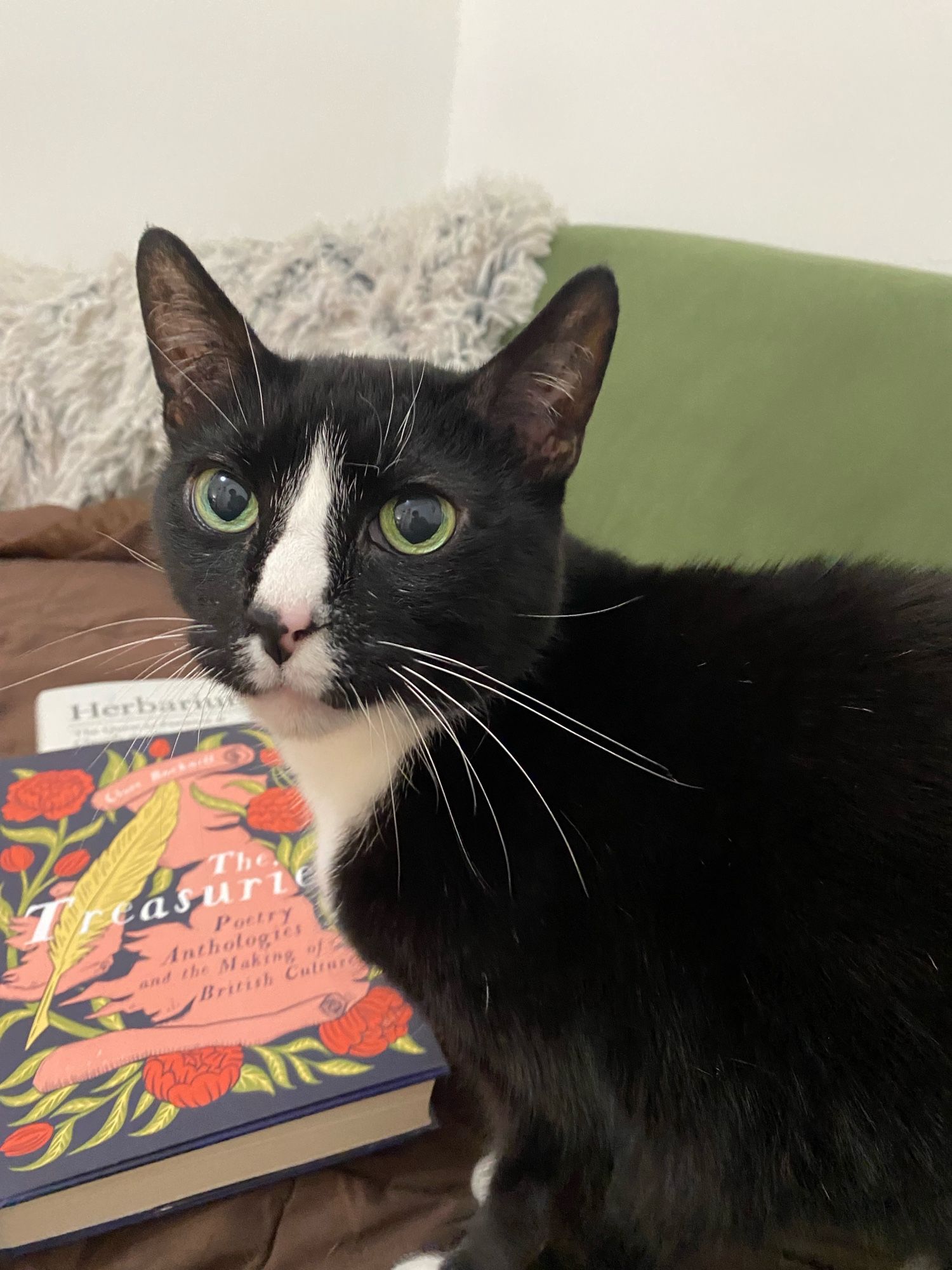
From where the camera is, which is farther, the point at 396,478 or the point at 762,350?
the point at 762,350

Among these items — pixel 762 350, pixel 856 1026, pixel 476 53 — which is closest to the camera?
pixel 856 1026

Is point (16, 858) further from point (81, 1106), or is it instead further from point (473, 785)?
point (473, 785)

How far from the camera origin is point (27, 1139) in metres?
0.52

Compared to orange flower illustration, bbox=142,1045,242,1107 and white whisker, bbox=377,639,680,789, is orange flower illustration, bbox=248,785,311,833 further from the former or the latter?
white whisker, bbox=377,639,680,789

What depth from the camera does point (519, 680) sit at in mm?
559

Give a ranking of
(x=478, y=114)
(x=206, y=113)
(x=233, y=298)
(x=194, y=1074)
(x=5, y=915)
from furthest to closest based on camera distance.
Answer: (x=478, y=114), (x=206, y=113), (x=233, y=298), (x=5, y=915), (x=194, y=1074)

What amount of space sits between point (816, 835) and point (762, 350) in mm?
697

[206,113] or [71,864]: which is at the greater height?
[206,113]

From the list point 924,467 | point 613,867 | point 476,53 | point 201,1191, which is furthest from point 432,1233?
point 476,53

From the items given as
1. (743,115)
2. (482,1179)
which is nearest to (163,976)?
(482,1179)

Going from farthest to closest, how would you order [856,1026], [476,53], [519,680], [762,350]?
[476,53] < [762,350] < [519,680] < [856,1026]

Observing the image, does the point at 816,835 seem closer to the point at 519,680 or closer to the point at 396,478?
the point at 519,680

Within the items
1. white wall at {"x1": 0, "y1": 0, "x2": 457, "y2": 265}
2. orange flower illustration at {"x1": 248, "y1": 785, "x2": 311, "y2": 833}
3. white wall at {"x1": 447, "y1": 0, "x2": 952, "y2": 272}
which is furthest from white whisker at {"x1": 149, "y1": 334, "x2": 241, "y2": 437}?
white wall at {"x1": 0, "y1": 0, "x2": 457, "y2": 265}

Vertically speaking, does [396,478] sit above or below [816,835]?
above
